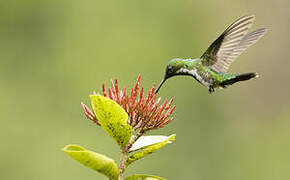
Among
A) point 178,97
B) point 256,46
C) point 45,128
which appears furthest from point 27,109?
point 256,46

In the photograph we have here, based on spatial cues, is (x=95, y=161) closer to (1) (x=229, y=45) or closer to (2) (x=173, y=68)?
(2) (x=173, y=68)

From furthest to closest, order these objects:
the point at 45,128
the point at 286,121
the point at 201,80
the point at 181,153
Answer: the point at 286,121
the point at 45,128
the point at 181,153
the point at 201,80

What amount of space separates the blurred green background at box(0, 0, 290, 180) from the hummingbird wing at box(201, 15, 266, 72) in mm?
4360

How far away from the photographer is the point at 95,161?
5.64 ft

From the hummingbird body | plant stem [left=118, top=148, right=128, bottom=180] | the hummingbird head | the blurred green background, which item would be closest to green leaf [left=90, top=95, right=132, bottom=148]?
plant stem [left=118, top=148, right=128, bottom=180]

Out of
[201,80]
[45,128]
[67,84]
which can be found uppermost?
[67,84]

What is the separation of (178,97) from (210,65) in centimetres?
511

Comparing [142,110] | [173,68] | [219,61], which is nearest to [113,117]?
[142,110]

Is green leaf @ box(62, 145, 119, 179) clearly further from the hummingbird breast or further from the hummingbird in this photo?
the hummingbird breast

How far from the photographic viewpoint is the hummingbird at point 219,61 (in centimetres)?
272

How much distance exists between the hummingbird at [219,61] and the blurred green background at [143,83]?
4.37 meters

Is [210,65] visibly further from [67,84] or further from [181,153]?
[67,84]

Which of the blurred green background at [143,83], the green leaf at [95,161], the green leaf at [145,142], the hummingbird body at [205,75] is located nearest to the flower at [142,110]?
the green leaf at [145,142]

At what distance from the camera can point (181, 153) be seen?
7.49 metres
